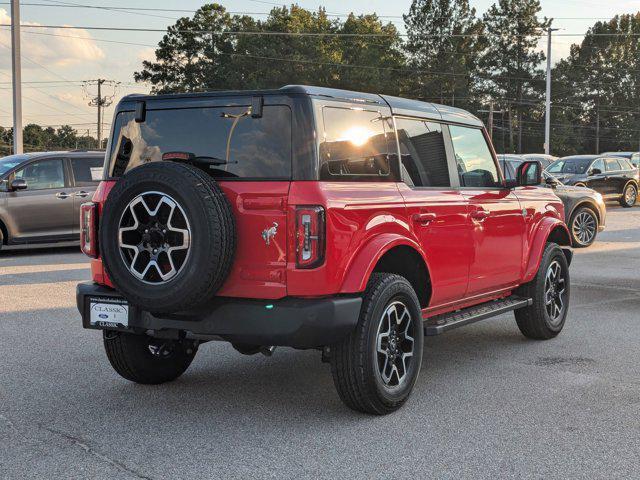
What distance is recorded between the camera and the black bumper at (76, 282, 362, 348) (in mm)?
4359

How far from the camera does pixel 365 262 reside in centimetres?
464

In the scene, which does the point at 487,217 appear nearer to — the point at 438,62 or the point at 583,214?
the point at 583,214

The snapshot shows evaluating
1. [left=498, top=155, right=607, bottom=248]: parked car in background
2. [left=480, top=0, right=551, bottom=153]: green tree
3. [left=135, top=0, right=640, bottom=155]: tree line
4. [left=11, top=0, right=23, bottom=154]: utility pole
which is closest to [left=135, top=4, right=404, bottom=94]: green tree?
[left=135, top=0, right=640, bottom=155]: tree line

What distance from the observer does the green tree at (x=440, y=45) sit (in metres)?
77.9

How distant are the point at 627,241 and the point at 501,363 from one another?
11.9 m

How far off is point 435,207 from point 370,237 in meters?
0.88

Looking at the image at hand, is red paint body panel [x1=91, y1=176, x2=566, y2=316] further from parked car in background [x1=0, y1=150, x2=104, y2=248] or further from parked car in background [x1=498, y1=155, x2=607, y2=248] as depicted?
parked car in background [x1=0, y1=150, x2=104, y2=248]

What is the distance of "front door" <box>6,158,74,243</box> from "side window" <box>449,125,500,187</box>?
9.65 m

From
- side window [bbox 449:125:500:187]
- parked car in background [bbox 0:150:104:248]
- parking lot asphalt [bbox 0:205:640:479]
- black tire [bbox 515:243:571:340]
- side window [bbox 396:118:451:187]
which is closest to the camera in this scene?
parking lot asphalt [bbox 0:205:640:479]

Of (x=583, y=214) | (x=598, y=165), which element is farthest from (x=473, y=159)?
Answer: (x=598, y=165)

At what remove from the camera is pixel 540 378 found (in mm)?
5766

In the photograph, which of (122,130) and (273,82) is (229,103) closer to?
Answer: (122,130)

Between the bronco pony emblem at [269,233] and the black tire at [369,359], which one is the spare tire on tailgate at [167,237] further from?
the black tire at [369,359]

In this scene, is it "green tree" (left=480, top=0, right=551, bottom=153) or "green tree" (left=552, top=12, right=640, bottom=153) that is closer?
"green tree" (left=480, top=0, right=551, bottom=153)
